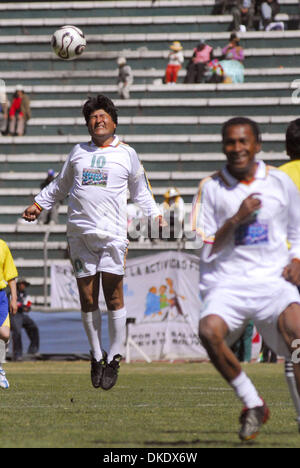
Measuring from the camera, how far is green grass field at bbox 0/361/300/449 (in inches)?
249

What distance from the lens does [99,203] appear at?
952 centimetres

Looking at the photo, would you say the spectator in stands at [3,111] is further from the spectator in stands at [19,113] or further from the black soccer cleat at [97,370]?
the black soccer cleat at [97,370]

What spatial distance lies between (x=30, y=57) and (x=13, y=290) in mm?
20537

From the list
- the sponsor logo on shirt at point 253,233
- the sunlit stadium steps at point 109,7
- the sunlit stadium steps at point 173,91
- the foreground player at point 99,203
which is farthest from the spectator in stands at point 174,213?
the sponsor logo on shirt at point 253,233

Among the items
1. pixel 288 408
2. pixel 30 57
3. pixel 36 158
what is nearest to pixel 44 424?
pixel 288 408

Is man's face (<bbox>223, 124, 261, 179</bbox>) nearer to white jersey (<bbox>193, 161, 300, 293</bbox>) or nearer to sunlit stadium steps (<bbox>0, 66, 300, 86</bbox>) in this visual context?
white jersey (<bbox>193, 161, 300, 293</bbox>)

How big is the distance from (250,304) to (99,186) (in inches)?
139

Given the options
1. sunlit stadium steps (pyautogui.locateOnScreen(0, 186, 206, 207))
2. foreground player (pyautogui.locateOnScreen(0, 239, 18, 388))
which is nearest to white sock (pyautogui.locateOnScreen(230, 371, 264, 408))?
foreground player (pyautogui.locateOnScreen(0, 239, 18, 388))

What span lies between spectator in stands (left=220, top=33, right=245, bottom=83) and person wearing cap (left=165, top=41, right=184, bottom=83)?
1208 mm

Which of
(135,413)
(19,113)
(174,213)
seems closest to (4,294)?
(135,413)

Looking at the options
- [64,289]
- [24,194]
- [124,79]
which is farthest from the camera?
[124,79]

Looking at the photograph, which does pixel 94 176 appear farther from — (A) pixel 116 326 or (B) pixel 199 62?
(B) pixel 199 62

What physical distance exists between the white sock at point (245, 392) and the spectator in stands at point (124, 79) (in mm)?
24588

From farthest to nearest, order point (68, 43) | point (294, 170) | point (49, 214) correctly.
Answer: point (49, 214) < point (68, 43) < point (294, 170)
